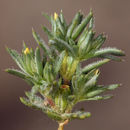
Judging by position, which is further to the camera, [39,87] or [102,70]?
[102,70]

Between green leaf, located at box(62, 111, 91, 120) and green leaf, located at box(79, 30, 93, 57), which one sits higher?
green leaf, located at box(79, 30, 93, 57)

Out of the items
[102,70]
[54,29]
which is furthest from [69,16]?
[54,29]

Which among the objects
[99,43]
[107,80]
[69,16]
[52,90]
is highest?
[69,16]

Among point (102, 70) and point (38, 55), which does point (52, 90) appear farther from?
point (102, 70)

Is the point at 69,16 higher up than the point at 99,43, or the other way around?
the point at 69,16

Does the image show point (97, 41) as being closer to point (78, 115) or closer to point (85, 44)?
point (85, 44)

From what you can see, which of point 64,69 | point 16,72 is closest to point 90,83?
point 64,69

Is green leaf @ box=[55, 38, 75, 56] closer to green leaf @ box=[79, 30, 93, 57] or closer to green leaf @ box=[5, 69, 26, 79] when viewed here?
green leaf @ box=[79, 30, 93, 57]

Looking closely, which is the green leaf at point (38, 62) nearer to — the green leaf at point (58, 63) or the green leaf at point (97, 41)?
the green leaf at point (58, 63)

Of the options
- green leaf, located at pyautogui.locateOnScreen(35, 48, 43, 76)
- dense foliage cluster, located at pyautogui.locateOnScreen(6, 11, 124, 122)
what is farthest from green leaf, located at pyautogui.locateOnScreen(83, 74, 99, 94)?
green leaf, located at pyautogui.locateOnScreen(35, 48, 43, 76)

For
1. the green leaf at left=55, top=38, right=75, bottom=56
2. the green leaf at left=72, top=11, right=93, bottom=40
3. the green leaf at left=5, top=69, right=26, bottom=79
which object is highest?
the green leaf at left=72, top=11, right=93, bottom=40
